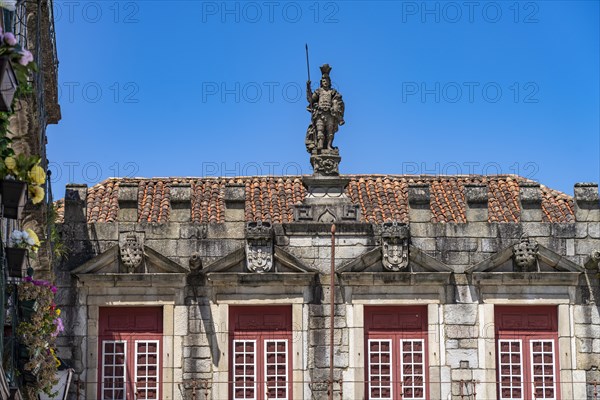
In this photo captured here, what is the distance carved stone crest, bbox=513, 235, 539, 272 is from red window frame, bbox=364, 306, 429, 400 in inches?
65.0

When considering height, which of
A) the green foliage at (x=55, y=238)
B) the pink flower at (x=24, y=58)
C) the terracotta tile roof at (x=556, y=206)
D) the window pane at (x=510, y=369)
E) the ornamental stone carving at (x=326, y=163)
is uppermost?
the ornamental stone carving at (x=326, y=163)

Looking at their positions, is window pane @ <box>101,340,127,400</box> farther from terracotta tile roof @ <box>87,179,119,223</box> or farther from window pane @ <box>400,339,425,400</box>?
window pane @ <box>400,339,425,400</box>

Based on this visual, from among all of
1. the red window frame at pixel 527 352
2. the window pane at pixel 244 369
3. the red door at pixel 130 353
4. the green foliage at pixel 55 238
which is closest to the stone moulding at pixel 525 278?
the red window frame at pixel 527 352

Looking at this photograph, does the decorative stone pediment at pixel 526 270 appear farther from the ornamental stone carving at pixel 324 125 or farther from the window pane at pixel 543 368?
the ornamental stone carving at pixel 324 125

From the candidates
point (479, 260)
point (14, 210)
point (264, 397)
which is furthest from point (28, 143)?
point (479, 260)

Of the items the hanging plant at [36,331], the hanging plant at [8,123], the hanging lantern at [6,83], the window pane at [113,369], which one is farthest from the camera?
the window pane at [113,369]

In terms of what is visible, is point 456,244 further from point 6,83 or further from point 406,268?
point 6,83

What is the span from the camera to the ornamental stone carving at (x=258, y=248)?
26.0 metres

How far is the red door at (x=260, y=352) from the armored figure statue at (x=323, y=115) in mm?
2857

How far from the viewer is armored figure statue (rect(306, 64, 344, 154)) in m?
26.9

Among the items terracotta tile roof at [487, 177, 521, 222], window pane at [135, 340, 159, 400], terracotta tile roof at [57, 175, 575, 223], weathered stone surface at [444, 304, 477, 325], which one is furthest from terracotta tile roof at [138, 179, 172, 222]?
terracotta tile roof at [487, 177, 521, 222]

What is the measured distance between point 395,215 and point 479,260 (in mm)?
2353

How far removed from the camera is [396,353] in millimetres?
26047

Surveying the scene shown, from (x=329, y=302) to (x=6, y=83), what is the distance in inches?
482
